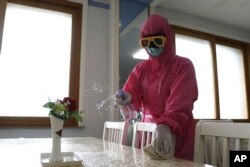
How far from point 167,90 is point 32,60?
145 centimetres

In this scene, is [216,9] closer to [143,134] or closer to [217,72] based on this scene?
[217,72]

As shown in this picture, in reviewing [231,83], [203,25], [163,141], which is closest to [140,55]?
[203,25]

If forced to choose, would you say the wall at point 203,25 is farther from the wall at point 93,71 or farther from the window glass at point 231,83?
the wall at point 93,71

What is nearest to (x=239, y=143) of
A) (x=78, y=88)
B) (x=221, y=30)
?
(x=78, y=88)

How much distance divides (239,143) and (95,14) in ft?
6.94

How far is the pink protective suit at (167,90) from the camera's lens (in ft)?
3.68

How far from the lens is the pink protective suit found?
1123mm

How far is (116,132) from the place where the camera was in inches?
61.2

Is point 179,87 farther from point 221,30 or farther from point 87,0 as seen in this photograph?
point 221,30

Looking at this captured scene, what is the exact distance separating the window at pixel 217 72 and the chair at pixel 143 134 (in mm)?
2094

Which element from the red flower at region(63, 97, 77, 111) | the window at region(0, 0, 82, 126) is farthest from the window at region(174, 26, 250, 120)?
the red flower at region(63, 97, 77, 111)

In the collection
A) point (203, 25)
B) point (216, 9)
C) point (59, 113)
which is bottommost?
point (59, 113)

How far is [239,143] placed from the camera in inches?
30.7

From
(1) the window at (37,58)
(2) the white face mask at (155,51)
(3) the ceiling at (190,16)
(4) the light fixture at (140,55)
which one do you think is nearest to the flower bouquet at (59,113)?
(2) the white face mask at (155,51)
